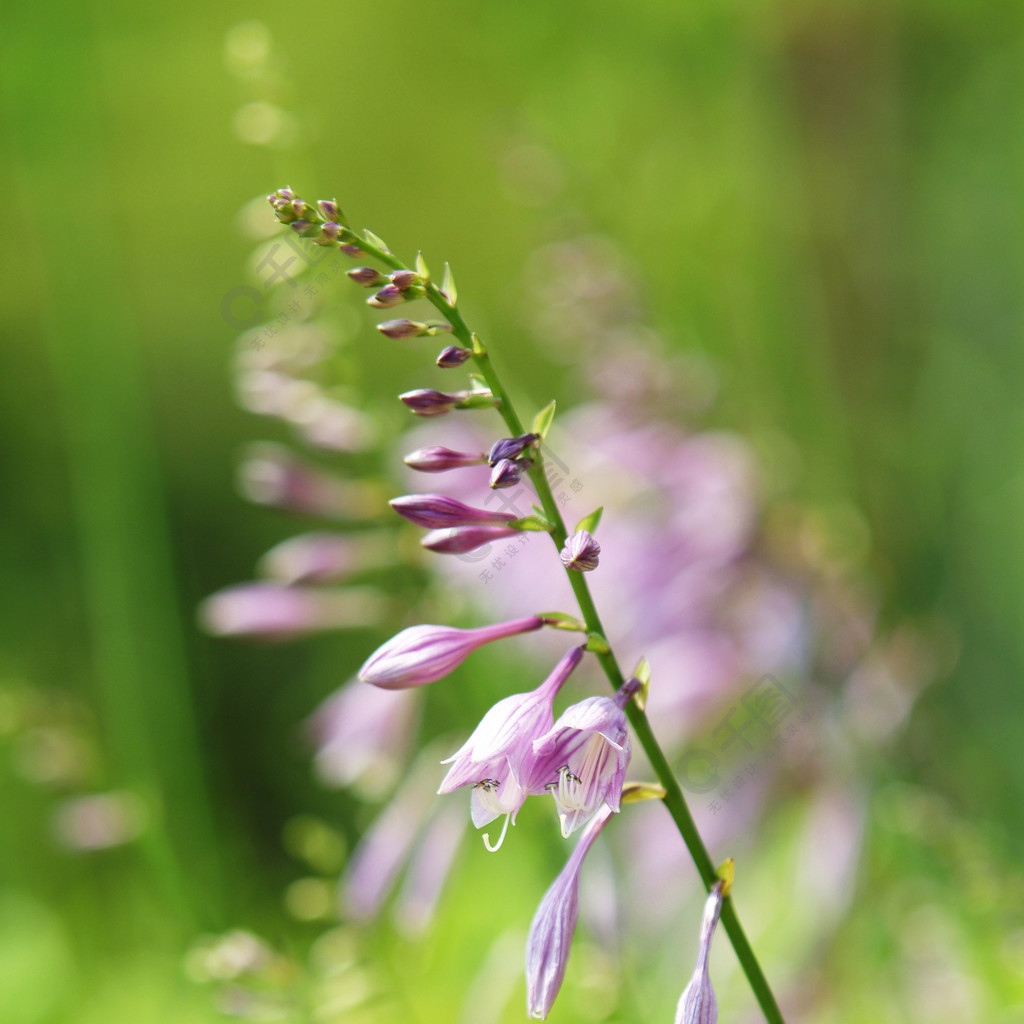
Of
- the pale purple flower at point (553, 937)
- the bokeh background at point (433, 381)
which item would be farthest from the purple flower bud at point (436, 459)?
the bokeh background at point (433, 381)

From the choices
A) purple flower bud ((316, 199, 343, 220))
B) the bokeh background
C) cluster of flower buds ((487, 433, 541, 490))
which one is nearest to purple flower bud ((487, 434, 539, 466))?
cluster of flower buds ((487, 433, 541, 490))

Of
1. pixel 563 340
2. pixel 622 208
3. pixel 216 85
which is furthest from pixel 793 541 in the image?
pixel 216 85

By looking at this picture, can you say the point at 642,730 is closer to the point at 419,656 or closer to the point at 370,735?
the point at 419,656

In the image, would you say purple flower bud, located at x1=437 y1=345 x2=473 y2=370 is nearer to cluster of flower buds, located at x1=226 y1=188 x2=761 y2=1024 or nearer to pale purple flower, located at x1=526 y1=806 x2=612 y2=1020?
cluster of flower buds, located at x1=226 y1=188 x2=761 y2=1024

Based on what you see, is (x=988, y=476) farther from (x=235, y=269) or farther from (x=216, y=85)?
(x=216, y=85)

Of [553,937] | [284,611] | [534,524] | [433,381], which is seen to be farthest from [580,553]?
[433,381]

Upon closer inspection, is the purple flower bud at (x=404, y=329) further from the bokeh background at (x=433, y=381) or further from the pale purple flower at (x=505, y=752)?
the bokeh background at (x=433, y=381)

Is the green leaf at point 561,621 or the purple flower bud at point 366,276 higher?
the purple flower bud at point 366,276
